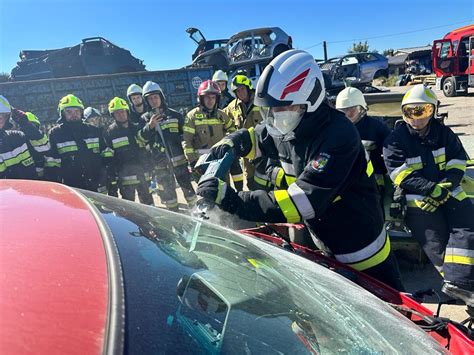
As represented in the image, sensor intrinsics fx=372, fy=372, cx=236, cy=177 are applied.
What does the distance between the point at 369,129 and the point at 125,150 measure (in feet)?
11.0

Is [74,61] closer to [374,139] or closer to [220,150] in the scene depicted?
[374,139]

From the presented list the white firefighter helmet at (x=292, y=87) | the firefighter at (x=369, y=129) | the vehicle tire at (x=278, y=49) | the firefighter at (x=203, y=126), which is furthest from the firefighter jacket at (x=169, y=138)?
the vehicle tire at (x=278, y=49)

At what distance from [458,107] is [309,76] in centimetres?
1451

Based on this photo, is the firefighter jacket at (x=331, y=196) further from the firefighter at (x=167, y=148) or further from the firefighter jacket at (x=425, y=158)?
the firefighter at (x=167, y=148)

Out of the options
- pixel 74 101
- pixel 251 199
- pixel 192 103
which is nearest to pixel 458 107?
pixel 192 103

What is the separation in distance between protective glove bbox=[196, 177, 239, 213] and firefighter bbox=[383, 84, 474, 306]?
1.82 metres

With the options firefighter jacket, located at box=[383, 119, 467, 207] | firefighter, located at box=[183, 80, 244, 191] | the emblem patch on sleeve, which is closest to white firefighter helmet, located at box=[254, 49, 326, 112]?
the emblem patch on sleeve

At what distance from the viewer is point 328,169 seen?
190cm

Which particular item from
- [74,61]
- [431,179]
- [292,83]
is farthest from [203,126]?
[74,61]

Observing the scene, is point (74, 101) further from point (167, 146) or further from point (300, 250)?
point (300, 250)

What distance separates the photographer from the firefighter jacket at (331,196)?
1.91 m

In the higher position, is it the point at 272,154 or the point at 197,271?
the point at 272,154

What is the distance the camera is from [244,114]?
5.80 metres

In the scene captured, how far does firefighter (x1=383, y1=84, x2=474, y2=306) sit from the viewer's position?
9.63ft
